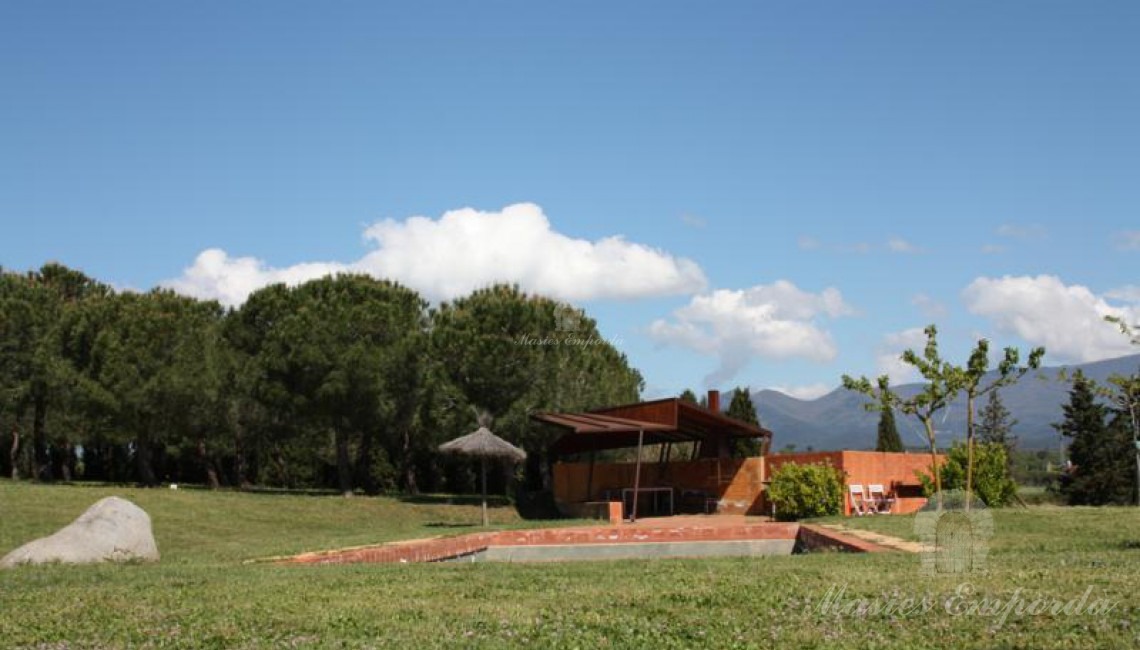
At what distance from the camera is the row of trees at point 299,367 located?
113 ft

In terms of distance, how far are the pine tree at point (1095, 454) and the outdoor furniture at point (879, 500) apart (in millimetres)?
15781

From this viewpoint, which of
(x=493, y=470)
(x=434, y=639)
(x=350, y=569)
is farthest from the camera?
(x=493, y=470)

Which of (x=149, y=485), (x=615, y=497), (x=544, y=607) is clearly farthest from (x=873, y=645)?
(x=149, y=485)

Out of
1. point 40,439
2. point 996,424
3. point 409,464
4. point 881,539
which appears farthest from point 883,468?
point 996,424

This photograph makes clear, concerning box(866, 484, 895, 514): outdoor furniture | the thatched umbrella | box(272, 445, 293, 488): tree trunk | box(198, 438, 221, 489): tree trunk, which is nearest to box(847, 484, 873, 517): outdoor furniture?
box(866, 484, 895, 514): outdoor furniture

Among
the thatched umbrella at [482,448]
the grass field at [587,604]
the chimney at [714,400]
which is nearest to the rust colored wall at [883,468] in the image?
the chimney at [714,400]

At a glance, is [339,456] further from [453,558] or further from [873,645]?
[873,645]

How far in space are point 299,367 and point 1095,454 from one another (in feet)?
96.7

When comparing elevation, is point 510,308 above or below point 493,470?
above

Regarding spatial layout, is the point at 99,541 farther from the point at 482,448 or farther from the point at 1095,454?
the point at 1095,454

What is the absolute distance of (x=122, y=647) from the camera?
7.76 meters

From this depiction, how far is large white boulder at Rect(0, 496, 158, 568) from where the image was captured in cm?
1493

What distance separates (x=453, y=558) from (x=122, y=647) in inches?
346

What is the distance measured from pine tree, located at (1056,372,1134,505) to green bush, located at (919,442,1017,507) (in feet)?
50.8
